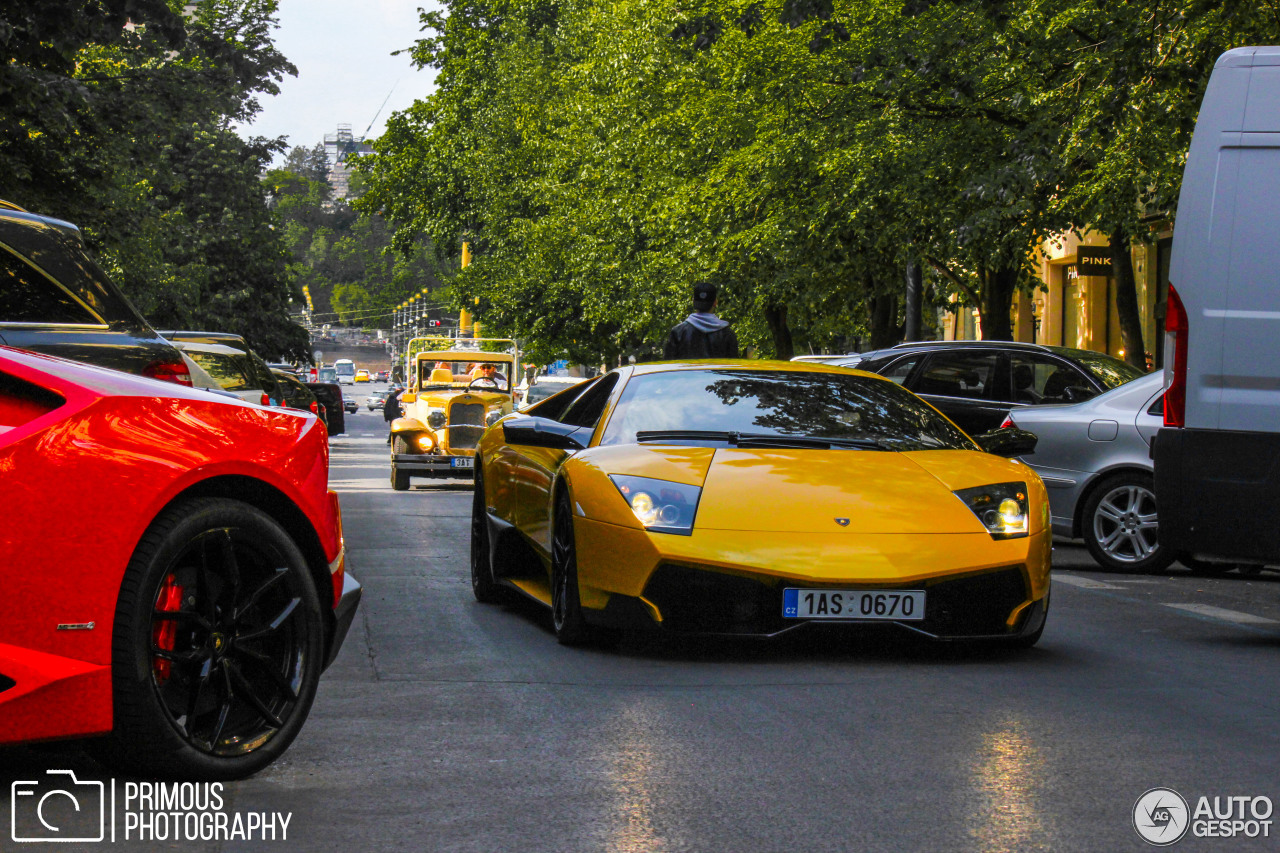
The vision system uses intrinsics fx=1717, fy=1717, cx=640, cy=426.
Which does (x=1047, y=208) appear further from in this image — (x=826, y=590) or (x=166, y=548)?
(x=166, y=548)

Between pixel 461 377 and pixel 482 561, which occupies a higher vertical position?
pixel 461 377

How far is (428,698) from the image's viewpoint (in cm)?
620

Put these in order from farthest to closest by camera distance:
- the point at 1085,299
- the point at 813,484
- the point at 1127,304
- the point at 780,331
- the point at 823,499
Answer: the point at 780,331 < the point at 1085,299 < the point at 1127,304 < the point at 813,484 < the point at 823,499

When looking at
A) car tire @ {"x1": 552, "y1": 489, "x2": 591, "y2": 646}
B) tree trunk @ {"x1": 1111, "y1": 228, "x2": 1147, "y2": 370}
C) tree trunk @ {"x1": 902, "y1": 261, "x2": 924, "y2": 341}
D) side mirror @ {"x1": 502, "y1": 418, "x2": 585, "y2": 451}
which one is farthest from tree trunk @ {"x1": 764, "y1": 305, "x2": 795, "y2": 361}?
car tire @ {"x1": 552, "y1": 489, "x2": 591, "y2": 646}

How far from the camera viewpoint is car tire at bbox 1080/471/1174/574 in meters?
12.2

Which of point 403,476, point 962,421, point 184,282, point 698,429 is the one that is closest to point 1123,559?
point 962,421

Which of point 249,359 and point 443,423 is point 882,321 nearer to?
point 443,423

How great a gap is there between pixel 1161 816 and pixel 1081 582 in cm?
672

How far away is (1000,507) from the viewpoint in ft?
23.7

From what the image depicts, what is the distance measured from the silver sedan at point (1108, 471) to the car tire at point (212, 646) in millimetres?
8515

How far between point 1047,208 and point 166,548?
1666cm

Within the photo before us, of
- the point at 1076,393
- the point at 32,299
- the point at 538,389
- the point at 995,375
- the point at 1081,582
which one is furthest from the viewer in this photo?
the point at 538,389

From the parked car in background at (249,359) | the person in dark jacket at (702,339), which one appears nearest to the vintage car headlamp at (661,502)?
the person in dark jacket at (702,339)

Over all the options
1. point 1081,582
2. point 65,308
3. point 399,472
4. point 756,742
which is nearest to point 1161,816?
point 756,742
